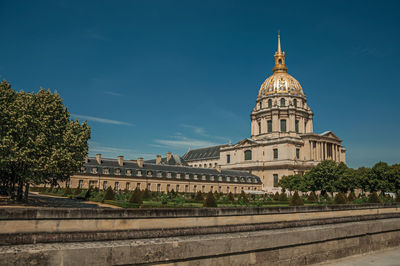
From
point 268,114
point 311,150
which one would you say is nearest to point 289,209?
point 311,150

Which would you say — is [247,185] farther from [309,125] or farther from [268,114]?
[309,125]

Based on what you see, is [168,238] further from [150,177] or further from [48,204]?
[150,177]

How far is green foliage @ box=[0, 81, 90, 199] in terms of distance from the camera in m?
19.8

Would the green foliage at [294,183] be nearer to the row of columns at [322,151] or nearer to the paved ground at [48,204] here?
the row of columns at [322,151]

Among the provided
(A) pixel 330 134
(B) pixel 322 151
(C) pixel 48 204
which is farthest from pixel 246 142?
(C) pixel 48 204

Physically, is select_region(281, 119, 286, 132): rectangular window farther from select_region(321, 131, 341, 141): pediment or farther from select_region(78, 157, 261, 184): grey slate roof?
select_region(78, 157, 261, 184): grey slate roof

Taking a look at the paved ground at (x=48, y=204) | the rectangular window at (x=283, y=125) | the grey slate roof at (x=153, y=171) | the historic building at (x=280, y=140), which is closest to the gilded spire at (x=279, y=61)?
the historic building at (x=280, y=140)

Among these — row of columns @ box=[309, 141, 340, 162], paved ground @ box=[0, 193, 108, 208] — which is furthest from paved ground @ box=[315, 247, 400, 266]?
row of columns @ box=[309, 141, 340, 162]

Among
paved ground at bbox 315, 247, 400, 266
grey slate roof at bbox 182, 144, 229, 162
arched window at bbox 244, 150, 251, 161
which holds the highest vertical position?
grey slate roof at bbox 182, 144, 229, 162

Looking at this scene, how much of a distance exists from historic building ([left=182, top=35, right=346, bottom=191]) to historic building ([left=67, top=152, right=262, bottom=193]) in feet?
30.6

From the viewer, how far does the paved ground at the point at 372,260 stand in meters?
10.8

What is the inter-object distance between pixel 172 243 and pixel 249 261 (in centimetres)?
248

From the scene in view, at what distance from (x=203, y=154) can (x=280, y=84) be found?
3378 cm

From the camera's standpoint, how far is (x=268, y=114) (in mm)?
84500
